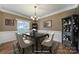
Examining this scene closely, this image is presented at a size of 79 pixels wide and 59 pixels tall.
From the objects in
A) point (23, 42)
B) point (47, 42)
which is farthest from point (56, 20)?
point (23, 42)

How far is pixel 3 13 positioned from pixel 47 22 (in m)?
0.96

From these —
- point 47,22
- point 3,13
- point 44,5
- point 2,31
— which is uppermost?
point 44,5

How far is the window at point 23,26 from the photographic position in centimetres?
227

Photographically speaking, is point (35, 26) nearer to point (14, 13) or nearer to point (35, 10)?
point (35, 10)

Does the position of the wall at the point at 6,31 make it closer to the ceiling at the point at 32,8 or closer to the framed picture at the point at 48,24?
the ceiling at the point at 32,8

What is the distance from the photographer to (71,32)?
7.42 feet

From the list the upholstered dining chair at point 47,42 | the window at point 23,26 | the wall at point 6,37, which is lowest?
the upholstered dining chair at point 47,42

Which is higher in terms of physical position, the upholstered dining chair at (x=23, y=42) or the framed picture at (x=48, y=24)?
the framed picture at (x=48, y=24)

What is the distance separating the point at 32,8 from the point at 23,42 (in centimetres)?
77

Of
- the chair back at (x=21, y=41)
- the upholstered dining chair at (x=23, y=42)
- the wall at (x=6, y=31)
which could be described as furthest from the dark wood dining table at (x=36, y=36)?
the wall at (x=6, y=31)

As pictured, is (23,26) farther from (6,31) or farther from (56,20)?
(56,20)

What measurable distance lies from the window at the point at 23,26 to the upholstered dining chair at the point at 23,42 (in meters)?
0.12
